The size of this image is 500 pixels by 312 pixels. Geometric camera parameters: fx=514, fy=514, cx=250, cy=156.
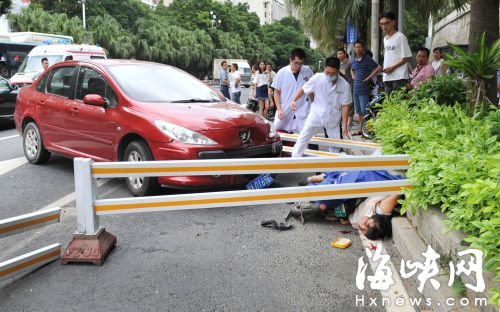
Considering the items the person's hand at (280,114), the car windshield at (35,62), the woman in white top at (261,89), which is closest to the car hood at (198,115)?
the person's hand at (280,114)

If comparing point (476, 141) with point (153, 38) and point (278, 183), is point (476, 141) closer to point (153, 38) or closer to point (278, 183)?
point (278, 183)

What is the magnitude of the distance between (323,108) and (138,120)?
2465mm

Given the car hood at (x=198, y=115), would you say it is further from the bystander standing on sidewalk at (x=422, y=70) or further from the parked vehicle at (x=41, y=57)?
the parked vehicle at (x=41, y=57)

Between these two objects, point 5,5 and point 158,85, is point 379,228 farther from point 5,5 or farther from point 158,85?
point 5,5

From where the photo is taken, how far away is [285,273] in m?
3.87

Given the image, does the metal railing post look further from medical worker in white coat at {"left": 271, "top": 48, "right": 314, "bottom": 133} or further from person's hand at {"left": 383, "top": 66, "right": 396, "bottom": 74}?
person's hand at {"left": 383, "top": 66, "right": 396, "bottom": 74}

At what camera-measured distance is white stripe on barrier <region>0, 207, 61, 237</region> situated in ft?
12.7

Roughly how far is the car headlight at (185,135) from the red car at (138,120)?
1 cm

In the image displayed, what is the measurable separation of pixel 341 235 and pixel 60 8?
194 ft

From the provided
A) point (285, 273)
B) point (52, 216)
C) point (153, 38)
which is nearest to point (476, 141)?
point (285, 273)

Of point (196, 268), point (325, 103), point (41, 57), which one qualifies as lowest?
point (196, 268)

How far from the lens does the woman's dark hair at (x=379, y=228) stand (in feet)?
15.1

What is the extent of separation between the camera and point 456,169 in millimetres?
3459

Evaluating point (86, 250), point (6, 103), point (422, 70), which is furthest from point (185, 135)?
point (6, 103)
